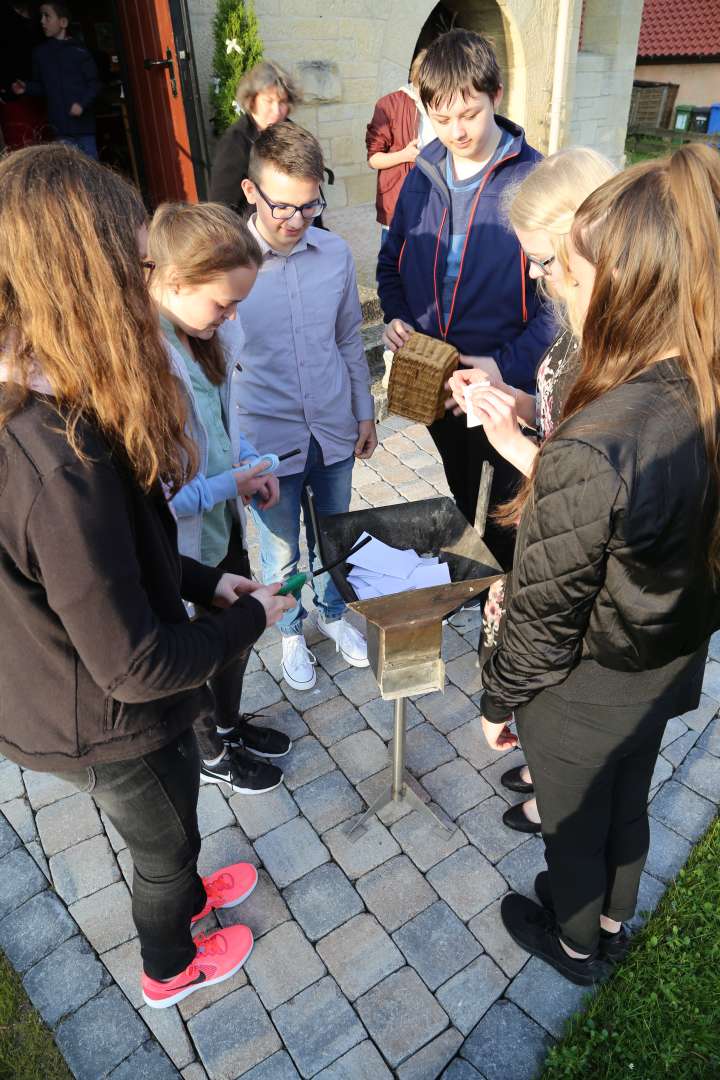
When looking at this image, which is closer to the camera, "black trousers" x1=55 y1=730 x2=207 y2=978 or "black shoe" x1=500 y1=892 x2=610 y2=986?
"black trousers" x1=55 y1=730 x2=207 y2=978

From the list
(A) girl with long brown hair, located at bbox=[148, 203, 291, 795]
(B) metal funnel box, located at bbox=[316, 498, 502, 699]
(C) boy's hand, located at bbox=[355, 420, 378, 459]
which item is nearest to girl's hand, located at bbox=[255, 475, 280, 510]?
(A) girl with long brown hair, located at bbox=[148, 203, 291, 795]

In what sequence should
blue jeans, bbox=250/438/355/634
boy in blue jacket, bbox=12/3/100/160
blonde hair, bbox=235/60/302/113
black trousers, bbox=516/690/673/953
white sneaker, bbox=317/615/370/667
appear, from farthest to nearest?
1. boy in blue jacket, bbox=12/3/100/160
2. blonde hair, bbox=235/60/302/113
3. white sneaker, bbox=317/615/370/667
4. blue jeans, bbox=250/438/355/634
5. black trousers, bbox=516/690/673/953

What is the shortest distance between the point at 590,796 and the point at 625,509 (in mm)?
940

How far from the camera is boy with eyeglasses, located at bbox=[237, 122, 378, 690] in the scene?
2.64m

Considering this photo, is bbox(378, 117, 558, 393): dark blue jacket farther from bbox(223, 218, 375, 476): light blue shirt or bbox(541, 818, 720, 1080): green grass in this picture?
bbox(541, 818, 720, 1080): green grass

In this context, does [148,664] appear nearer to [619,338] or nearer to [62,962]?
[619,338]

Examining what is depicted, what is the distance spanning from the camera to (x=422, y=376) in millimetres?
2895

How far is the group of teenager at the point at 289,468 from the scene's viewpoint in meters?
1.28

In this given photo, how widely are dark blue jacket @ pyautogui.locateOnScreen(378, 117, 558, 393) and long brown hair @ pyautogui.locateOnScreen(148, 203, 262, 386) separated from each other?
3.96ft

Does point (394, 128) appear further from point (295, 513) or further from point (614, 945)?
point (614, 945)

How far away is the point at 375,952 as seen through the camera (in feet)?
8.02

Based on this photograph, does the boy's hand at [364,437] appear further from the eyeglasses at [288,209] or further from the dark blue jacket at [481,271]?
the eyeglasses at [288,209]

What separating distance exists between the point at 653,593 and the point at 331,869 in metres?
1.77

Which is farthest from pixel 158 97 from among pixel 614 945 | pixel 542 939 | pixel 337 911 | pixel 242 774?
pixel 614 945
